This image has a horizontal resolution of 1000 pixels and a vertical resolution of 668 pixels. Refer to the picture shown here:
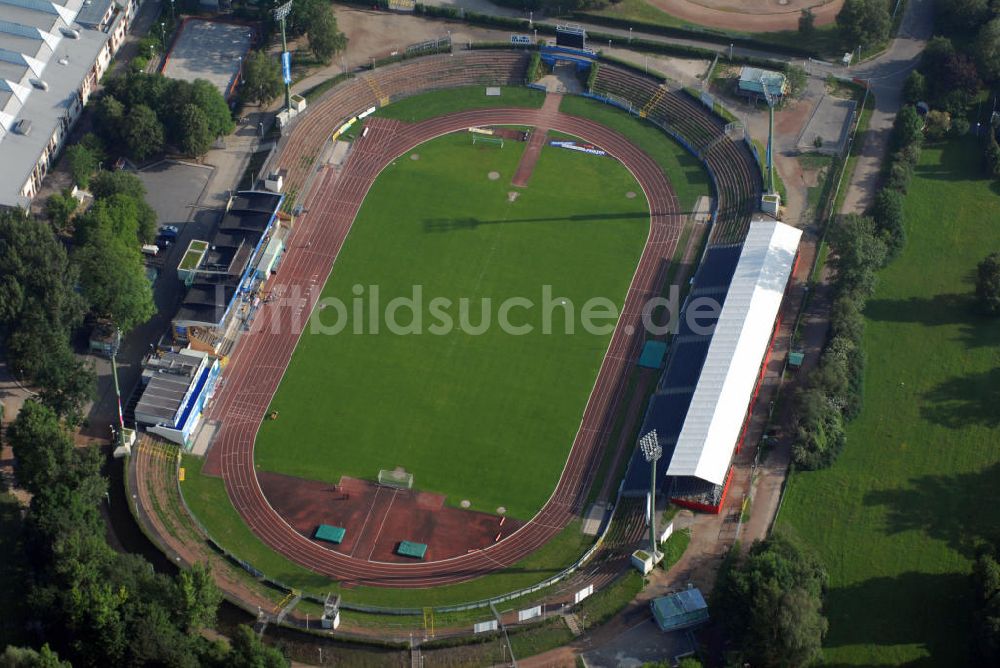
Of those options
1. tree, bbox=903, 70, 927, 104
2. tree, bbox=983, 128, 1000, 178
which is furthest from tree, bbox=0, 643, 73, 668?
tree, bbox=903, 70, 927, 104

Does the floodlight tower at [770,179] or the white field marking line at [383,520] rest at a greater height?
the floodlight tower at [770,179]

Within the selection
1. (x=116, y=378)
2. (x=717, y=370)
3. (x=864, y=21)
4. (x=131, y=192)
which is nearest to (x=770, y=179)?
(x=864, y=21)

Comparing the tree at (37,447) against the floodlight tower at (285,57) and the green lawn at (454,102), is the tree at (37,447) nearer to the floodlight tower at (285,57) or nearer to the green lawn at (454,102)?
the floodlight tower at (285,57)

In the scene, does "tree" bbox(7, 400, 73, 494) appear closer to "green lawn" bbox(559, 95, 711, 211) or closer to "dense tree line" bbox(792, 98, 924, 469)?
"dense tree line" bbox(792, 98, 924, 469)

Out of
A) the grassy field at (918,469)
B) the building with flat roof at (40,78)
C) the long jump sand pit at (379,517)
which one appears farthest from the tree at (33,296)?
the grassy field at (918,469)

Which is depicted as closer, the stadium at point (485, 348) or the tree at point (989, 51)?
the stadium at point (485, 348)

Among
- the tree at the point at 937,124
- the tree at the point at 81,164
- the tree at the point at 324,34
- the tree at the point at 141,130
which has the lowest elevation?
the tree at the point at 81,164

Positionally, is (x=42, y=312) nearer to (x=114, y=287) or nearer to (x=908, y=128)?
(x=114, y=287)
